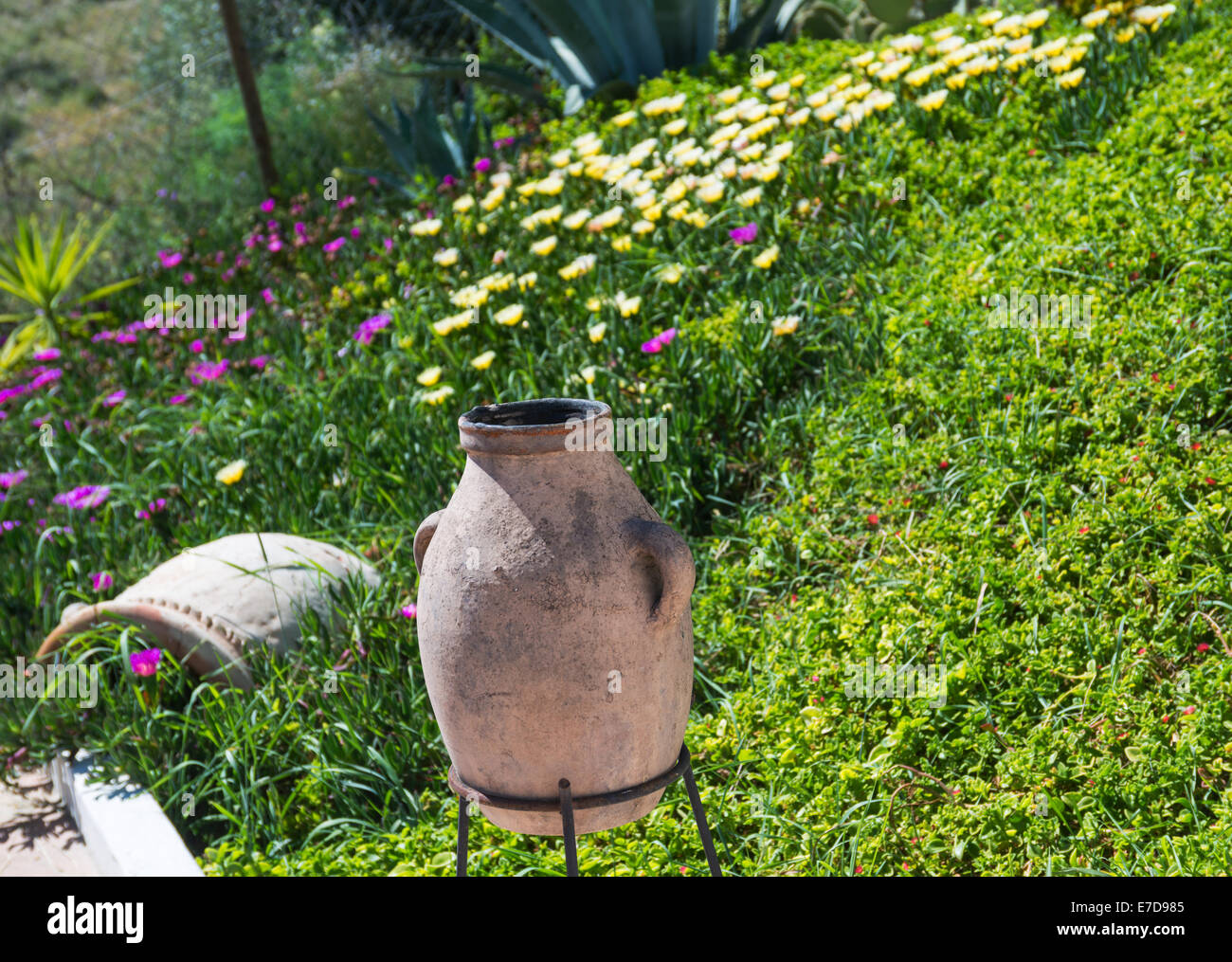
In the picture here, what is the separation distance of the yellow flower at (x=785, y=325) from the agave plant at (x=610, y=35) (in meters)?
4.04

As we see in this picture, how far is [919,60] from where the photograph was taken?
582cm

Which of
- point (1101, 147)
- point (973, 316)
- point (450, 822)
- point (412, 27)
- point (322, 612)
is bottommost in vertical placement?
point (450, 822)

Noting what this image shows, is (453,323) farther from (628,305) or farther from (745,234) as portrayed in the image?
(745,234)

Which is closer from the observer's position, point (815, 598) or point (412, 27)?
point (815, 598)

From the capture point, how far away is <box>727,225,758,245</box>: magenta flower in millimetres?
4562

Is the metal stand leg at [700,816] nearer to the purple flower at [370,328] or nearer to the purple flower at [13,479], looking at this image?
the purple flower at [370,328]

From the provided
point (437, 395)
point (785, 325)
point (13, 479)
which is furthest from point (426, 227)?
point (785, 325)

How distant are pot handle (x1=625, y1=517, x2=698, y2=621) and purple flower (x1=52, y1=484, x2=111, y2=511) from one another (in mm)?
3261

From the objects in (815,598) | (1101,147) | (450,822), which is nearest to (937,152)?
(1101,147)

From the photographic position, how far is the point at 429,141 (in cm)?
722

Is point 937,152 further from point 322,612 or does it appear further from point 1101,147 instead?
point 322,612

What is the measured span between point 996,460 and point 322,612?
2.30m

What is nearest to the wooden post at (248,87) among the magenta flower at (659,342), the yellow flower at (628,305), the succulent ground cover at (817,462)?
the succulent ground cover at (817,462)

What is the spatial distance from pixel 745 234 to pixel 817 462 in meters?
1.36
